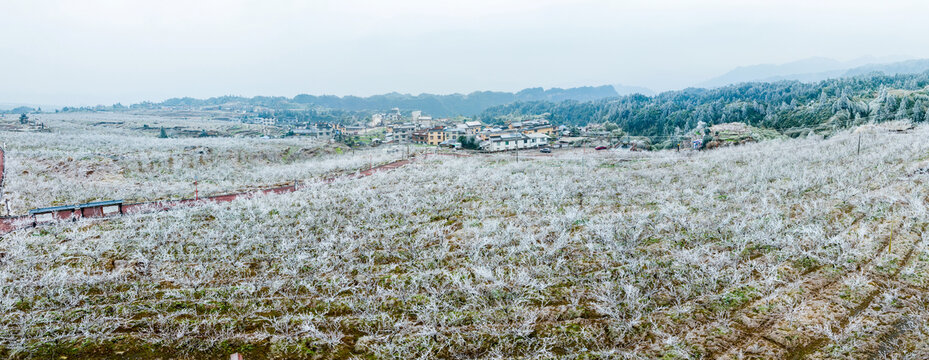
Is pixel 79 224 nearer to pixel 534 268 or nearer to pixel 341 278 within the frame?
pixel 341 278

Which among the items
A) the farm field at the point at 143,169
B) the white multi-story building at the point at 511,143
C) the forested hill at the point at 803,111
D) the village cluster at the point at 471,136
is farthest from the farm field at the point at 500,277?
the forested hill at the point at 803,111

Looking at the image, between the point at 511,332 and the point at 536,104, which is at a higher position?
the point at 536,104

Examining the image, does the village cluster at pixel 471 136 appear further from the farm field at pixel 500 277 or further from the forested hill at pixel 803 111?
the farm field at pixel 500 277

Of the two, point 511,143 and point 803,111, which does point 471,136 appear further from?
point 803,111

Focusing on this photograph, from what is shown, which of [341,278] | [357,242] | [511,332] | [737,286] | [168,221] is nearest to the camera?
[511,332]

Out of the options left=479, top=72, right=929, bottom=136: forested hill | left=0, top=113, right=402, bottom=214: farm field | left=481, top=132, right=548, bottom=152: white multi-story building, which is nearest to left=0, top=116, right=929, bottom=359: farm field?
left=0, top=113, right=402, bottom=214: farm field

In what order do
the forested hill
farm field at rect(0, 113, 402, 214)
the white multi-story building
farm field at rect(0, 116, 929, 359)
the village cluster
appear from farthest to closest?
the village cluster
the white multi-story building
the forested hill
farm field at rect(0, 113, 402, 214)
farm field at rect(0, 116, 929, 359)

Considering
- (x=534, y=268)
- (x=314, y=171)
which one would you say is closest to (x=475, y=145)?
(x=314, y=171)

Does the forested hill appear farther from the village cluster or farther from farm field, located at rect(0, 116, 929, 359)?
farm field, located at rect(0, 116, 929, 359)
